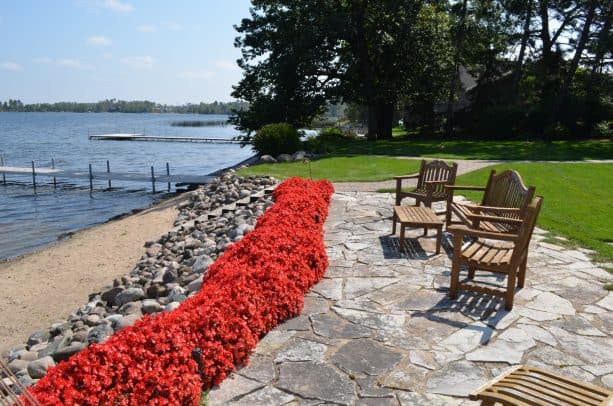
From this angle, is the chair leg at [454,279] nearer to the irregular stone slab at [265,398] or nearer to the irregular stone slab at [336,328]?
the irregular stone slab at [336,328]

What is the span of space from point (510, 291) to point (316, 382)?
93.4 inches

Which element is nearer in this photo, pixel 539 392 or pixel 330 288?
pixel 539 392

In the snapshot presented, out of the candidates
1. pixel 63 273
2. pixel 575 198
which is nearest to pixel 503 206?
pixel 575 198

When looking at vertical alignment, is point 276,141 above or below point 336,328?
above

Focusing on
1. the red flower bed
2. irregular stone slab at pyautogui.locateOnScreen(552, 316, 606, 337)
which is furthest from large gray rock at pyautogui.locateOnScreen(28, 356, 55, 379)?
irregular stone slab at pyautogui.locateOnScreen(552, 316, 606, 337)

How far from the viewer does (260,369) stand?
13.3ft

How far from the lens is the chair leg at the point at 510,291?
5.02 meters

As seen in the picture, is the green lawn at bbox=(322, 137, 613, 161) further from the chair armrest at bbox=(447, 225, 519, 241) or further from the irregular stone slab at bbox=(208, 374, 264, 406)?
the irregular stone slab at bbox=(208, 374, 264, 406)

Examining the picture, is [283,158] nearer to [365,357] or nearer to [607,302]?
[607,302]

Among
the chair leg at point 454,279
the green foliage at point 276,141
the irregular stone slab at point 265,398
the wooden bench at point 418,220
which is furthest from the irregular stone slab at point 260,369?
the green foliage at point 276,141

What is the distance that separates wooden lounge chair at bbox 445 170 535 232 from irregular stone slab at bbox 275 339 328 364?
2.41 meters

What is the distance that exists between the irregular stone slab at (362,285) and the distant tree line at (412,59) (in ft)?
70.6

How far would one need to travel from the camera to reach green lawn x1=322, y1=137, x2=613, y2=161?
69.5 feet

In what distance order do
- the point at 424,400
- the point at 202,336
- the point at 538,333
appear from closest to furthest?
the point at 424,400
the point at 202,336
the point at 538,333
